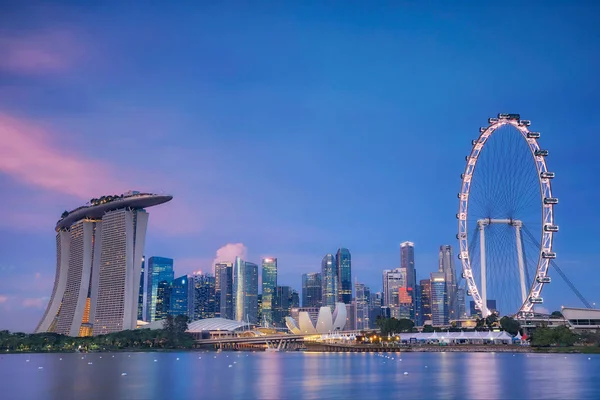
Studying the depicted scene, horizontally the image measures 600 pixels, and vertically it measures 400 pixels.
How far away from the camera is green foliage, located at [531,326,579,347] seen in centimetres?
12088

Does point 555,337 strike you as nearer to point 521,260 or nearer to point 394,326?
point 521,260

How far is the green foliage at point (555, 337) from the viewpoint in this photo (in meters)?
121

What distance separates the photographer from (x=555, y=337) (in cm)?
12250

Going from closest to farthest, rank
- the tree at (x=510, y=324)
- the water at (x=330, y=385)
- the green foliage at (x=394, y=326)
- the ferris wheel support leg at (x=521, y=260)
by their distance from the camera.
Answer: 1. the water at (x=330, y=385)
2. the ferris wheel support leg at (x=521, y=260)
3. the tree at (x=510, y=324)
4. the green foliage at (x=394, y=326)

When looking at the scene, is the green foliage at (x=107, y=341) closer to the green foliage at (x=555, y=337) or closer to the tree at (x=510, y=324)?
the tree at (x=510, y=324)

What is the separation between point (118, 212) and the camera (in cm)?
19725

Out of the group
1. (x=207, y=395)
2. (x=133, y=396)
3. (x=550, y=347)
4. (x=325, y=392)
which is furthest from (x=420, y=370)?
(x=550, y=347)

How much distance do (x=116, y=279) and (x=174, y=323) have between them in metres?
22.6

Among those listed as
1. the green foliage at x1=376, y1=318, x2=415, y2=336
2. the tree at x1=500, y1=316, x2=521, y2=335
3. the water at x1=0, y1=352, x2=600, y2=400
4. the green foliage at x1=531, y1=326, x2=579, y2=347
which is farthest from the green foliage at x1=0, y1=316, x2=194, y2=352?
the water at x1=0, y1=352, x2=600, y2=400

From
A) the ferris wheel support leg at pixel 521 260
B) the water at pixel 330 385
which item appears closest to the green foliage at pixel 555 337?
the ferris wheel support leg at pixel 521 260

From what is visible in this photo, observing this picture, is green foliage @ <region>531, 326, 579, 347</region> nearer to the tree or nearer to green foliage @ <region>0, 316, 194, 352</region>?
the tree

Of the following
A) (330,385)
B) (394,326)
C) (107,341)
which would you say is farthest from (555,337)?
(107,341)

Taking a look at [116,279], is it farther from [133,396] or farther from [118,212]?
[133,396]

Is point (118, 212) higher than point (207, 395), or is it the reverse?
point (118, 212)
